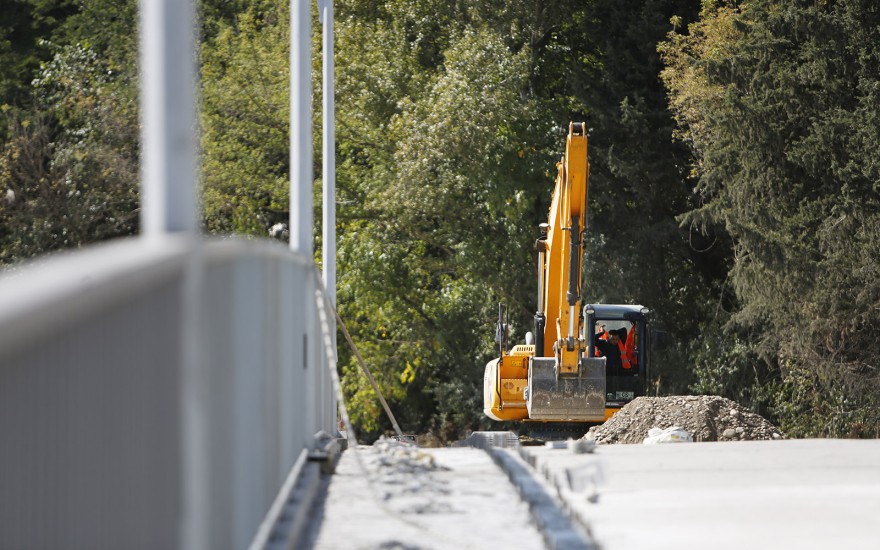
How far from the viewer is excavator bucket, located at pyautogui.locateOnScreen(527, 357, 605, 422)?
2467cm

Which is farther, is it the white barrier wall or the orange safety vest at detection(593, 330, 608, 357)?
the orange safety vest at detection(593, 330, 608, 357)

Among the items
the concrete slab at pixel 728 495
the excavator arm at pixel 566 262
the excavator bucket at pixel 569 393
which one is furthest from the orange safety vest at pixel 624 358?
the concrete slab at pixel 728 495

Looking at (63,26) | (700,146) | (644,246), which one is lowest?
(644,246)

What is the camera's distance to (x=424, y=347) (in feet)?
143

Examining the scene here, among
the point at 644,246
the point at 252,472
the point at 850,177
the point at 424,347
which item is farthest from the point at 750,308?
the point at 252,472

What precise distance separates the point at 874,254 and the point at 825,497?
21.5 m

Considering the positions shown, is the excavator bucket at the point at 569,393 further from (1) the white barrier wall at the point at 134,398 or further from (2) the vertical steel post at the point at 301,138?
(1) the white barrier wall at the point at 134,398

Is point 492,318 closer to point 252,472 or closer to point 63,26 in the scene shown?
point 63,26

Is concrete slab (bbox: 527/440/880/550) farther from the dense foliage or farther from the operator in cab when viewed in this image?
the dense foliage

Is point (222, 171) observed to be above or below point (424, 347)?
above

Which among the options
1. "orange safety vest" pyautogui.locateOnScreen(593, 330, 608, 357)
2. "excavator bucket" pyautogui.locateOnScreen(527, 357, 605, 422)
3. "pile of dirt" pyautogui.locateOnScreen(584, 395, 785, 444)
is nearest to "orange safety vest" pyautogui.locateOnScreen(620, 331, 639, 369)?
"orange safety vest" pyautogui.locateOnScreen(593, 330, 608, 357)

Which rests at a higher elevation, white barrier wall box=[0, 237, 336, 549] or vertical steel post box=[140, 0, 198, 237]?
vertical steel post box=[140, 0, 198, 237]

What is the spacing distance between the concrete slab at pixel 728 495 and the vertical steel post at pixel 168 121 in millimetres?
2699

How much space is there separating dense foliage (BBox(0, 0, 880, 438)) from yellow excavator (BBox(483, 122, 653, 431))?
4.18 metres
